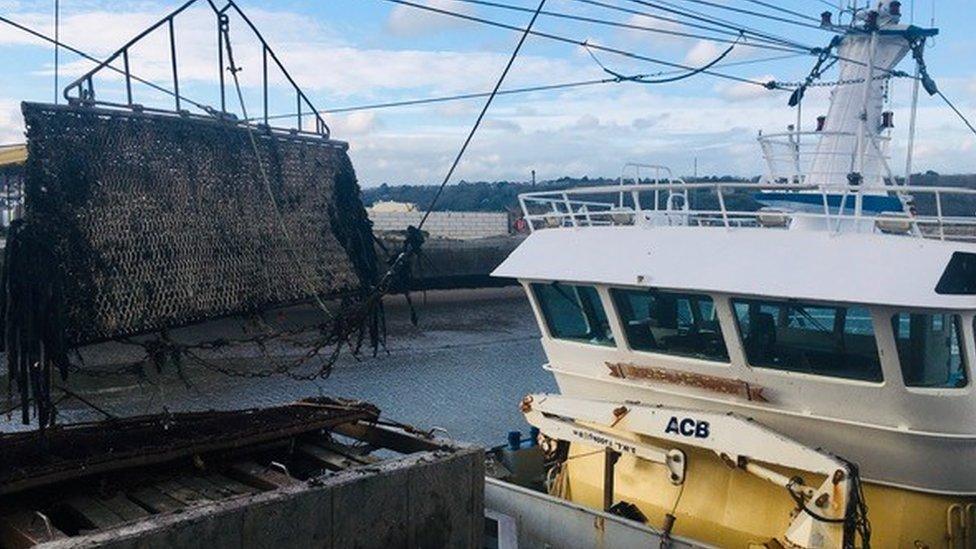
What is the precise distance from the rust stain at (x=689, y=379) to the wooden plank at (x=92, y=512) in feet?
16.2

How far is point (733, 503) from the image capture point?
788 centimetres

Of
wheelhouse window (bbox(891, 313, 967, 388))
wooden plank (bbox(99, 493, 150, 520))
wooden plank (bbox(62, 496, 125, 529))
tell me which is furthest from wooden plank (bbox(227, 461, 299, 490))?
wheelhouse window (bbox(891, 313, 967, 388))

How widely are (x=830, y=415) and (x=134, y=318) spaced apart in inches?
215

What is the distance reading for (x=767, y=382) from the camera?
24.6 ft

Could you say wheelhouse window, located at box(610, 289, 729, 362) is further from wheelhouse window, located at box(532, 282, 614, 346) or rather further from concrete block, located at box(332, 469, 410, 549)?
concrete block, located at box(332, 469, 410, 549)

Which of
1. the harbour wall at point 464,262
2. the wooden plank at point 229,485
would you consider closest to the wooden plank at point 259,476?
the wooden plank at point 229,485

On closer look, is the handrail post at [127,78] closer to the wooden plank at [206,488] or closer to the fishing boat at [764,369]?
the wooden plank at [206,488]

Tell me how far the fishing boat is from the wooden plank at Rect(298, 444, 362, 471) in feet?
10.0

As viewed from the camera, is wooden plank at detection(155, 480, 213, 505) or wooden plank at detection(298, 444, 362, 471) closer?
wooden plank at detection(155, 480, 213, 505)

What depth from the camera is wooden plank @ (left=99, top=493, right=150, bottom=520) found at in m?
4.81

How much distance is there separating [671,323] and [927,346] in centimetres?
216

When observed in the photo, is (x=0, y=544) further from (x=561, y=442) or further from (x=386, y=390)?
(x=386, y=390)

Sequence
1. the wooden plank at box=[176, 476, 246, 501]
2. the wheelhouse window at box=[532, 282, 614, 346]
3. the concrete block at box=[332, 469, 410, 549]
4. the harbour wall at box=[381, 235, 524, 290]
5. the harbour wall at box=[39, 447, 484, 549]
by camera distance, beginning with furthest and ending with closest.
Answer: the harbour wall at box=[381, 235, 524, 290] < the wheelhouse window at box=[532, 282, 614, 346] < the wooden plank at box=[176, 476, 246, 501] < the concrete block at box=[332, 469, 410, 549] < the harbour wall at box=[39, 447, 484, 549]

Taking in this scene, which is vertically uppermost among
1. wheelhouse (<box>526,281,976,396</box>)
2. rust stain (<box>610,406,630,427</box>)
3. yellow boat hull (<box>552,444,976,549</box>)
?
wheelhouse (<box>526,281,976,396</box>)
